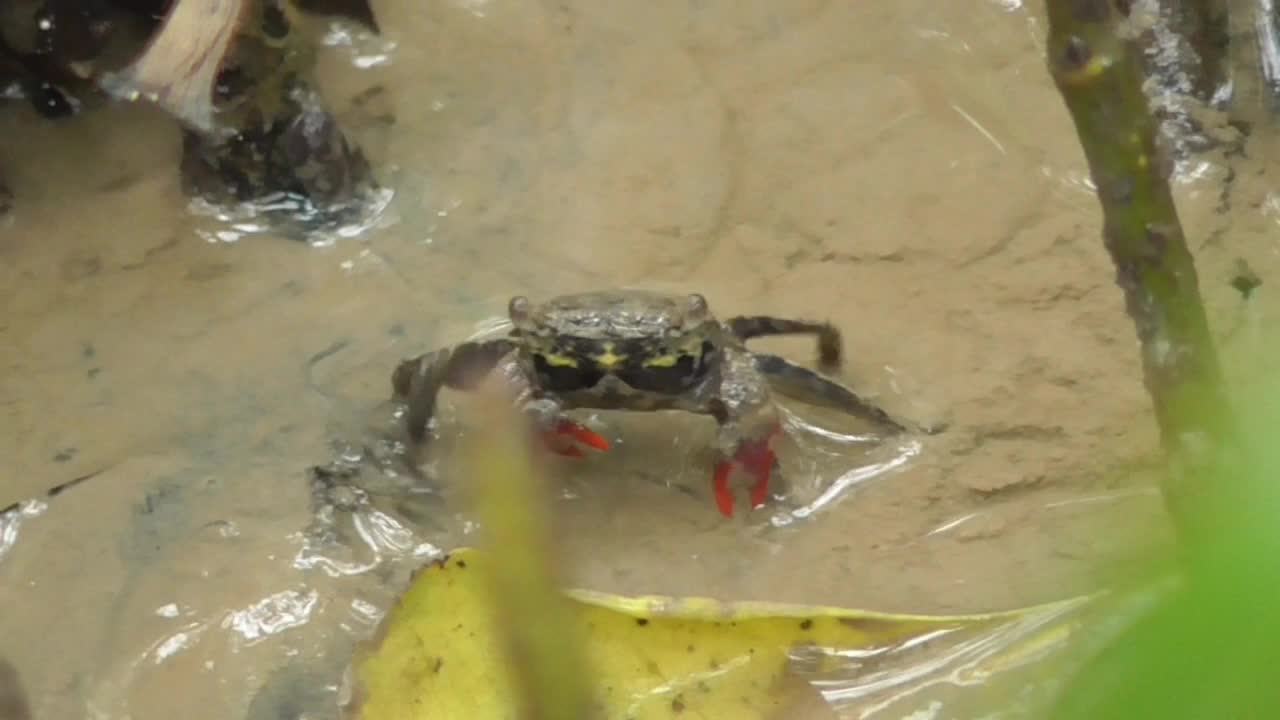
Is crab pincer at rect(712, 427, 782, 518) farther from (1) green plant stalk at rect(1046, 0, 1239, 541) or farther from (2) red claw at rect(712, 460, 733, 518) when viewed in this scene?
(1) green plant stalk at rect(1046, 0, 1239, 541)

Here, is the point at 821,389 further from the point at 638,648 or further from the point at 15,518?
the point at 15,518

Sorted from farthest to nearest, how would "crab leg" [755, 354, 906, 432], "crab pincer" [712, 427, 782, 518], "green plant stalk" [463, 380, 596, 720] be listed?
"crab leg" [755, 354, 906, 432] → "crab pincer" [712, 427, 782, 518] → "green plant stalk" [463, 380, 596, 720]

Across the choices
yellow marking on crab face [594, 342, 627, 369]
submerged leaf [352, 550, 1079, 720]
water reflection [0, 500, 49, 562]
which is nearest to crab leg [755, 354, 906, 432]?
yellow marking on crab face [594, 342, 627, 369]

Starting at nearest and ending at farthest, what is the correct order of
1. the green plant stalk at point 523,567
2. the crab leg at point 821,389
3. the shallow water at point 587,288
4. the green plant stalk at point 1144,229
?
the green plant stalk at point 523,567, the green plant stalk at point 1144,229, the shallow water at point 587,288, the crab leg at point 821,389

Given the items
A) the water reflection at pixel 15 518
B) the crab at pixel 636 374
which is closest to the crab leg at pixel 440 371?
the crab at pixel 636 374

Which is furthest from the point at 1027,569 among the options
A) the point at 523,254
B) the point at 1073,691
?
the point at 1073,691

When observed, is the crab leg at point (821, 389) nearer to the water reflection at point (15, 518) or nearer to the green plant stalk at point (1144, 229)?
the green plant stalk at point (1144, 229)

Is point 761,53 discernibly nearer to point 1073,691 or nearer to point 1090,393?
point 1090,393
